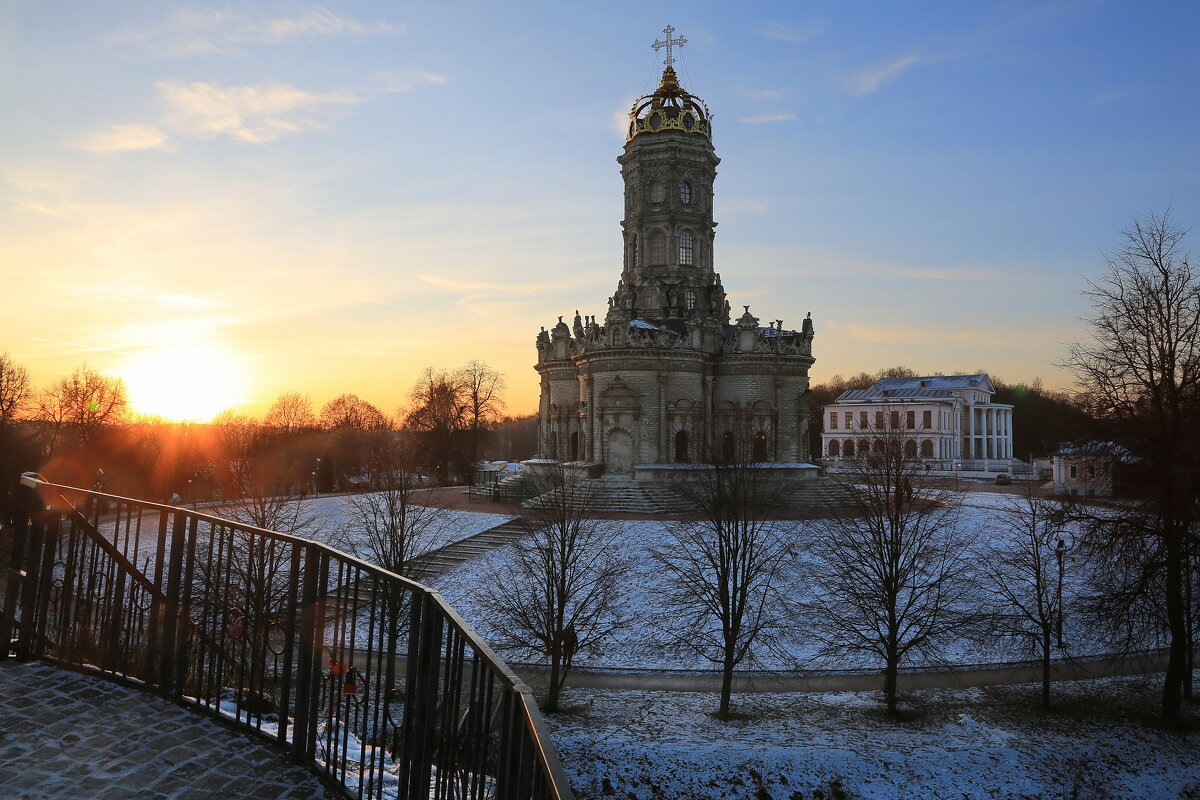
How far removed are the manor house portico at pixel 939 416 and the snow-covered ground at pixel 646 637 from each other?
1973 inches

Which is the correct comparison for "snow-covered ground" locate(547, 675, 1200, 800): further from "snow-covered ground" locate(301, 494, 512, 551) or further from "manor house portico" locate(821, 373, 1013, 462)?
"manor house portico" locate(821, 373, 1013, 462)

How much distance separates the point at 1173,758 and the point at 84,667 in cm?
2082

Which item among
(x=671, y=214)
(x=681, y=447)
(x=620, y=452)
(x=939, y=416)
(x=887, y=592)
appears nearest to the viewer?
(x=887, y=592)

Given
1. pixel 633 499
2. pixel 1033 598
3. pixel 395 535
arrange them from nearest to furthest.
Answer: pixel 1033 598, pixel 395 535, pixel 633 499

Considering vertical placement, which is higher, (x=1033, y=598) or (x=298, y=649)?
(x=298, y=649)

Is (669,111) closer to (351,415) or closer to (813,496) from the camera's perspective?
(813,496)

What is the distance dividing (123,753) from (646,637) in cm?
1910

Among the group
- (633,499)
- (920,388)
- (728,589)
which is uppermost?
(920,388)

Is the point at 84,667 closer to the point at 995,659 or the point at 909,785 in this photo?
the point at 909,785

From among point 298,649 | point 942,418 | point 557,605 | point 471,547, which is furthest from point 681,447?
point 942,418

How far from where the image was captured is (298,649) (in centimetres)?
625

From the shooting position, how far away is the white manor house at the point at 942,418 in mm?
76500

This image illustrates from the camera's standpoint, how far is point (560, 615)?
834 inches

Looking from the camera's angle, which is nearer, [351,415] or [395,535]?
[395,535]
